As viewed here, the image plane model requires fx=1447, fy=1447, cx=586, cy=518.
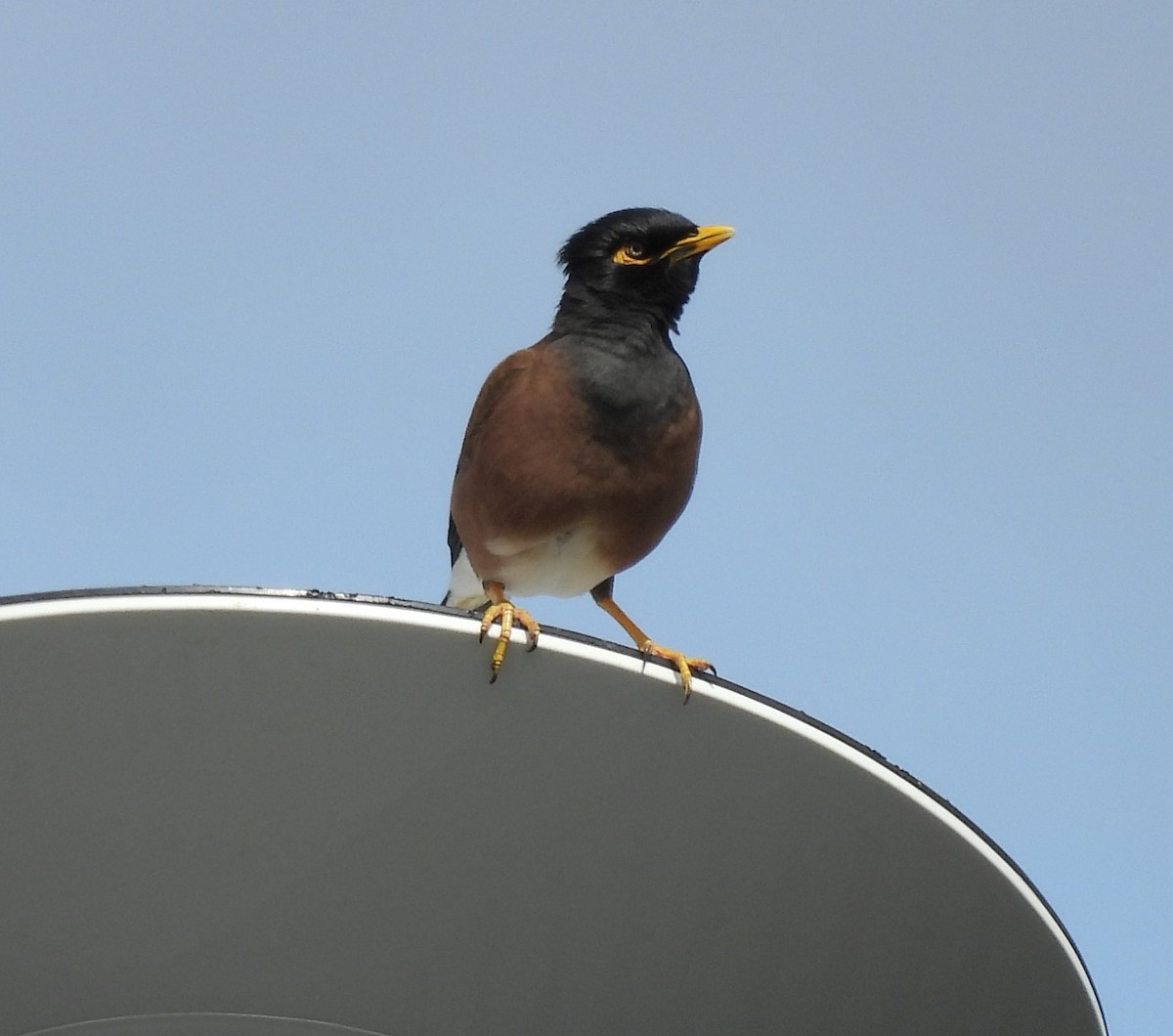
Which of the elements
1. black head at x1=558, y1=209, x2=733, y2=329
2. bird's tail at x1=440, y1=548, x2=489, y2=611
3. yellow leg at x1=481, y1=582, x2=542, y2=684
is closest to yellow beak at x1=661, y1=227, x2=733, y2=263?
black head at x1=558, y1=209, x2=733, y2=329

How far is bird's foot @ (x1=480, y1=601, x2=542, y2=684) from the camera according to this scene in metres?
2.81

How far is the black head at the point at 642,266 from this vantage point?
5254 mm

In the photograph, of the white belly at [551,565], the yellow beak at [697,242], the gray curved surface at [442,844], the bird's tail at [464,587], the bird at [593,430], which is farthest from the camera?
the bird's tail at [464,587]

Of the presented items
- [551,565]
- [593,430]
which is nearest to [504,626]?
[593,430]

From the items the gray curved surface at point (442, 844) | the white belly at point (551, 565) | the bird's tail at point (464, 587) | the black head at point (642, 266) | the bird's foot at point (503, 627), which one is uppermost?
the black head at point (642, 266)

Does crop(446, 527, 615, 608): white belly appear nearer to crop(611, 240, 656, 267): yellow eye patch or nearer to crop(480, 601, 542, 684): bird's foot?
crop(611, 240, 656, 267): yellow eye patch

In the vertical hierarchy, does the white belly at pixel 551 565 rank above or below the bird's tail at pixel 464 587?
below

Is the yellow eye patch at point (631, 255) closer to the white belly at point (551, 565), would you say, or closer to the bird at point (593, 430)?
the bird at point (593, 430)

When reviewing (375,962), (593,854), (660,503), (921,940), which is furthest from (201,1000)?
(660,503)

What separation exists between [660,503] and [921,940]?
76.4 inches

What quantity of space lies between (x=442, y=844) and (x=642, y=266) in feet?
9.25

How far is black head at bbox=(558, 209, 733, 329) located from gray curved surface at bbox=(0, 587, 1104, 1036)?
249 cm

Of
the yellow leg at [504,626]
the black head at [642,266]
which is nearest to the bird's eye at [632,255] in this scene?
the black head at [642,266]

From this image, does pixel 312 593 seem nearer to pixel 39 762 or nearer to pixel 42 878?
pixel 39 762
